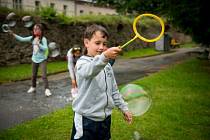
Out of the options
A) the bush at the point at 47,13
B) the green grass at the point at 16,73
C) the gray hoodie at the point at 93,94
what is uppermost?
the bush at the point at 47,13

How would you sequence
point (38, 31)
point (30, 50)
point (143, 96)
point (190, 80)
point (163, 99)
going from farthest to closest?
1. point (30, 50)
2. point (190, 80)
3. point (38, 31)
4. point (163, 99)
5. point (143, 96)

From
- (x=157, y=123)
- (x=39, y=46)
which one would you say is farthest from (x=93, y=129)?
(x=39, y=46)

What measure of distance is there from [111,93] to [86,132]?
0.47m

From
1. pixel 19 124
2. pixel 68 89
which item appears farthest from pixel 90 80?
pixel 68 89

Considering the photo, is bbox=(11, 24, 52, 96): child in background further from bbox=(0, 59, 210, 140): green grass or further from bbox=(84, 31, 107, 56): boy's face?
bbox=(84, 31, 107, 56): boy's face

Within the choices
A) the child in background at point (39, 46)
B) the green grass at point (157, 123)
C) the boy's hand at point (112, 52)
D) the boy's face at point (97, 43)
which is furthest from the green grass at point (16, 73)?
the boy's hand at point (112, 52)

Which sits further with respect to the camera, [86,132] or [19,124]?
[19,124]

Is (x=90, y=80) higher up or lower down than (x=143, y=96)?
higher up

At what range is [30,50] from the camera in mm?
19172

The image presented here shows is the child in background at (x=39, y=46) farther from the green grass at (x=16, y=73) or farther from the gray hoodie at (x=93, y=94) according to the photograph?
the gray hoodie at (x=93, y=94)

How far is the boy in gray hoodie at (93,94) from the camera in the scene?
12.0 ft

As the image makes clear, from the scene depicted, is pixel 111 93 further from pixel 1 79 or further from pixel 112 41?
pixel 112 41

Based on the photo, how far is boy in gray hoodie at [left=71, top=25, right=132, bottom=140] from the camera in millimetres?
3658

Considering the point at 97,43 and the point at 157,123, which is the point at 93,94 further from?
the point at 157,123
